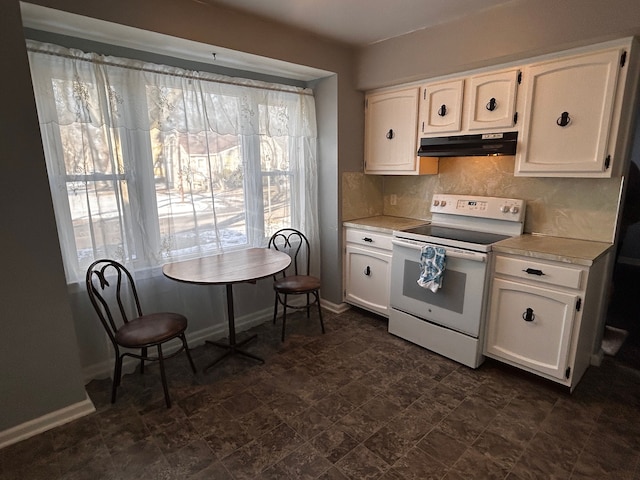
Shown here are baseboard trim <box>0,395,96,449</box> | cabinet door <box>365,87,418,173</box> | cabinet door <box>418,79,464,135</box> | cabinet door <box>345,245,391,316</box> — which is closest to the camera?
baseboard trim <box>0,395,96,449</box>

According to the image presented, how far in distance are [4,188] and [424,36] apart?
2827 mm

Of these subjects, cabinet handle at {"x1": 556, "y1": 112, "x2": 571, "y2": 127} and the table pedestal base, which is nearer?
cabinet handle at {"x1": 556, "y1": 112, "x2": 571, "y2": 127}

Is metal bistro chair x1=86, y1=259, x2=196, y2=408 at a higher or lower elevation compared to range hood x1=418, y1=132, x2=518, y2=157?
lower

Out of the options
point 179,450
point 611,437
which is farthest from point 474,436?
point 179,450

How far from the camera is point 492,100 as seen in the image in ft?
8.18

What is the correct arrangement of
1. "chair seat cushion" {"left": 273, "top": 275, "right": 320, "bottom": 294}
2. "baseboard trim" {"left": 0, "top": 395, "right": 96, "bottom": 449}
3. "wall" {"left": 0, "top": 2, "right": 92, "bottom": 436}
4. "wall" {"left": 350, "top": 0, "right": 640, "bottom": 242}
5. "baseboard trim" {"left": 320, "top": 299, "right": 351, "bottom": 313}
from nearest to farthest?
"wall" {"left": 0, "top": 2, "right": 92, "bottom": 436} < "baseboard trim" {"left": 0, "top": 395, "right": 96, "bottom": 449} < "wall" {"left": 350, "top": 0, "right": 640, "bottom": 242} < "chair seat cushion" {"left": 273, "top": 275, "right": 320, "bottom": 294} < "baseboard trim" {"left": 320, "top": 299, "right": 351, "bottom": 313}

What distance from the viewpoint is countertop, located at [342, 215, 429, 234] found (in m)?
3.04

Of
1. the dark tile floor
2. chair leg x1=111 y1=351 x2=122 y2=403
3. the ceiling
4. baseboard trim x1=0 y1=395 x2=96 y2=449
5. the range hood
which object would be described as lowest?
the dark tile floor

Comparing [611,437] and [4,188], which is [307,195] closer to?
[4,188]

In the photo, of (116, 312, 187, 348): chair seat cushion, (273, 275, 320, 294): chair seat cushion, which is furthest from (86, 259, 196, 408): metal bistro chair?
(273, 275, 320, 294): chair seat cushion

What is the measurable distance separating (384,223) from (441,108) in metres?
1.07

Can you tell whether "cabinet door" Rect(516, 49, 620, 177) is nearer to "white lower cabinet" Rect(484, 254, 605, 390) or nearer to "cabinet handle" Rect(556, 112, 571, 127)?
"cabinet handle" Rect(556, 112, 571, 127)

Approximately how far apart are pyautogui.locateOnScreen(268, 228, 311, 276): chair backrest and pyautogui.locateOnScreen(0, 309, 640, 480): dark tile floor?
3.40 ft

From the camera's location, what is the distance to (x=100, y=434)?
1919 mm
